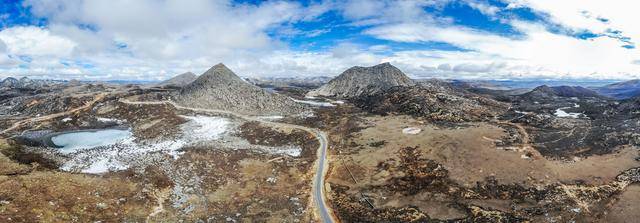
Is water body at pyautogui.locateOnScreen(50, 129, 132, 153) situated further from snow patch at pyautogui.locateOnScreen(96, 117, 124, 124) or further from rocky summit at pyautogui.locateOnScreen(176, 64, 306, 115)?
rocky summit at pyautogui.locateOnScreen(176, 64, 306, 115)

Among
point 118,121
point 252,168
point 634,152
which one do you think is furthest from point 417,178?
point 118,121

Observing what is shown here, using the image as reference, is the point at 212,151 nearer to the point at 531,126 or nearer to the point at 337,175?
the point at 337,175

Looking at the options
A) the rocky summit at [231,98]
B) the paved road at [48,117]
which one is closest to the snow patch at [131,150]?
the rocky summit at [231,98]

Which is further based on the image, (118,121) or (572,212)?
(118,121)

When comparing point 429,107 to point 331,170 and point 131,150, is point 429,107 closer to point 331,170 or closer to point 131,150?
point 331,170

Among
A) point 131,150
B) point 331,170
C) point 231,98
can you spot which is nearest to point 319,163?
point 331,170

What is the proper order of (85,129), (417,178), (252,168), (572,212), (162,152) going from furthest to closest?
1. (85,129)
2. (162,152)
3. (252,168)
4. (417,178)
5. (572,212)
